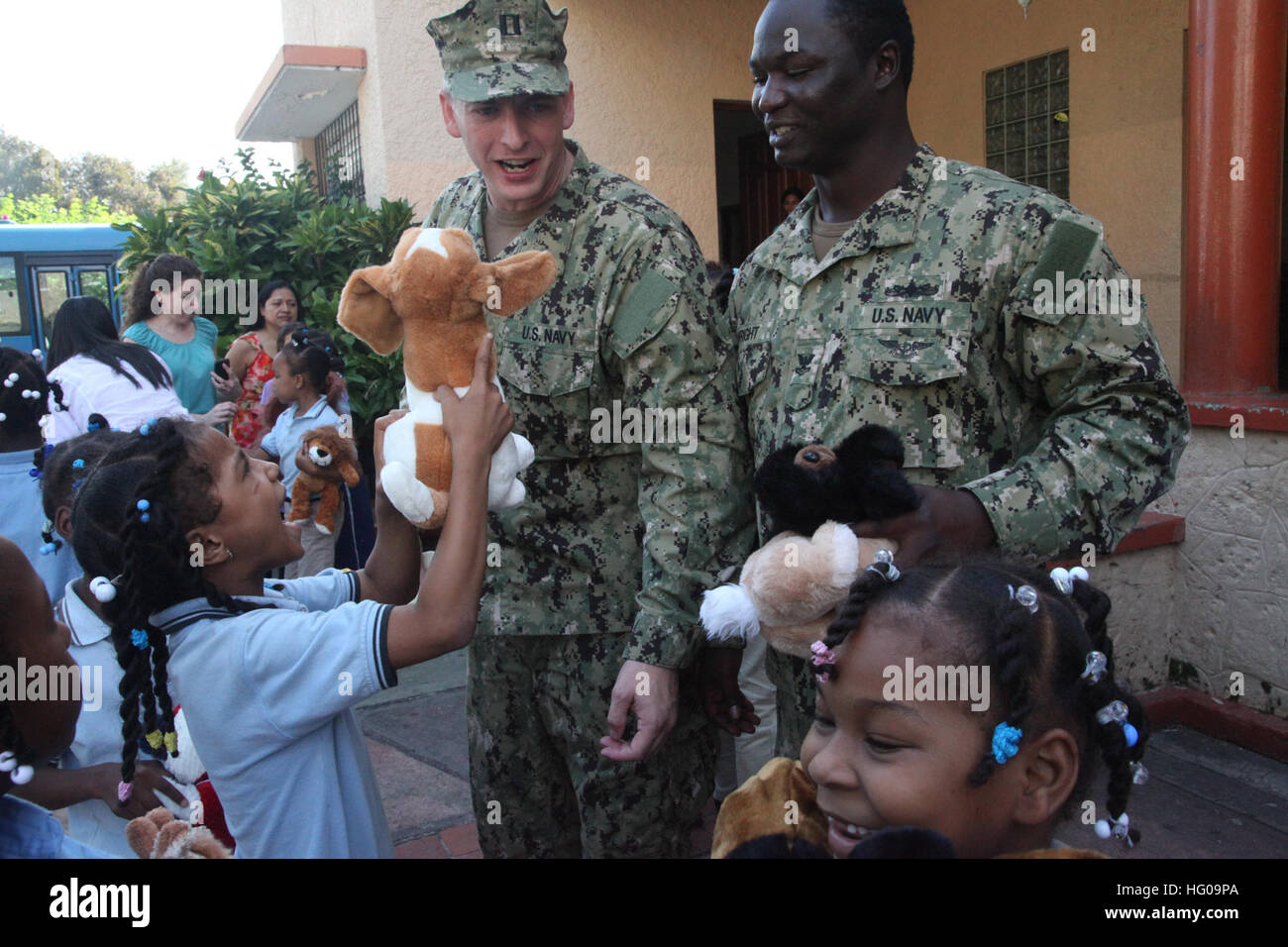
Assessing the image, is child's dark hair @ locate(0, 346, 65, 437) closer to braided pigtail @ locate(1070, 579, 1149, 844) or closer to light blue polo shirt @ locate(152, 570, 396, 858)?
light blue polo shirt @ locate(152, 570, 396, 858)

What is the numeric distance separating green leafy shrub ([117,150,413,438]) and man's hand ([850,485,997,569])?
200 inches

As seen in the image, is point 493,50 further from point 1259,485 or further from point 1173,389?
point 1259,485

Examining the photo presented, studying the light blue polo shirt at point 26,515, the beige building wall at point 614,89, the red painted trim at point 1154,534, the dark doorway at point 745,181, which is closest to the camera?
the light blue polo shirt at point 26,515

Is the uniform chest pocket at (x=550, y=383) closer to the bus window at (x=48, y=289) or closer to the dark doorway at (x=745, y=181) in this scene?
the dark doorway at (x=745, y=181)

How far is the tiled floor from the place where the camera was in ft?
10.5

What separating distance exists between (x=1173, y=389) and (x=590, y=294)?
115 cm

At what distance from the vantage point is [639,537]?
7.57 ft

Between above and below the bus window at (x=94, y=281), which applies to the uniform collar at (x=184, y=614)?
below

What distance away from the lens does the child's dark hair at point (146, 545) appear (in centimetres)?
169

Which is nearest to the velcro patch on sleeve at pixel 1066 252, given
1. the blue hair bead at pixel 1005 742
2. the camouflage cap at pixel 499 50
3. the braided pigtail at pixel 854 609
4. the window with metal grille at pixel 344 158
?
the braided pigtail at pixel 854 609

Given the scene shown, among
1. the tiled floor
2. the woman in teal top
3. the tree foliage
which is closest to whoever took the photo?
the tiled floor

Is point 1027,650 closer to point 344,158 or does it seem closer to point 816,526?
point 816,526

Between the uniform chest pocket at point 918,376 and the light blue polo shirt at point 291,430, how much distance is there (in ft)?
12.0

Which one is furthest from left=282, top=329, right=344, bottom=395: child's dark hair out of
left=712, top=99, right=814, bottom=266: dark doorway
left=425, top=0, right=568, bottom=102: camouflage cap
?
left=712, top=99, right=814, bottom=266: dark doorway
